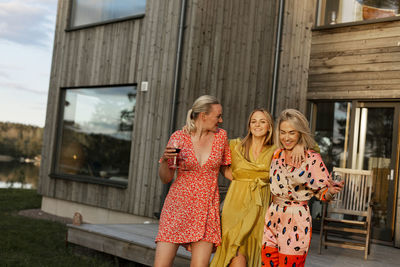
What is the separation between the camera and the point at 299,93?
7.39 metres

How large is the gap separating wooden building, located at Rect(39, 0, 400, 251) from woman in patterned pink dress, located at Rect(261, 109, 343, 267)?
4.30 m

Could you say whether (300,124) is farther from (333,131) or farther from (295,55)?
(295,55)

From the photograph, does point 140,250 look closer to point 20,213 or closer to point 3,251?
point 3,251

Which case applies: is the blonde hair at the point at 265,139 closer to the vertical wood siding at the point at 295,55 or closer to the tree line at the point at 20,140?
the vertical wood siding at the point at 295,55

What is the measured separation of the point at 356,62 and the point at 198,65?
229 centimetres

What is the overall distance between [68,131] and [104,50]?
174cm

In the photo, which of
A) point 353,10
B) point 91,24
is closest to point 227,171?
point 353,10

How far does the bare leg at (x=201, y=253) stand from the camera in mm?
2809

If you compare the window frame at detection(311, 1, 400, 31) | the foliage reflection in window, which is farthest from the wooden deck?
the window frame at detection(311, 1, 400, 31)

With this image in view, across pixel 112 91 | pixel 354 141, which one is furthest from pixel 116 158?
pixel 354 141

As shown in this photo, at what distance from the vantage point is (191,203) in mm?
2883

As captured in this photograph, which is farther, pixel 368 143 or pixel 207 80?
pixel 207 80

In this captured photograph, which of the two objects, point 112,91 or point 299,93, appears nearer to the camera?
point 299,93

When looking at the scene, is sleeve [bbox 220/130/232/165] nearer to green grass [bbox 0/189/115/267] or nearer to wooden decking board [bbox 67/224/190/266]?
wooden decking board [bbox 67/224/190/266]
